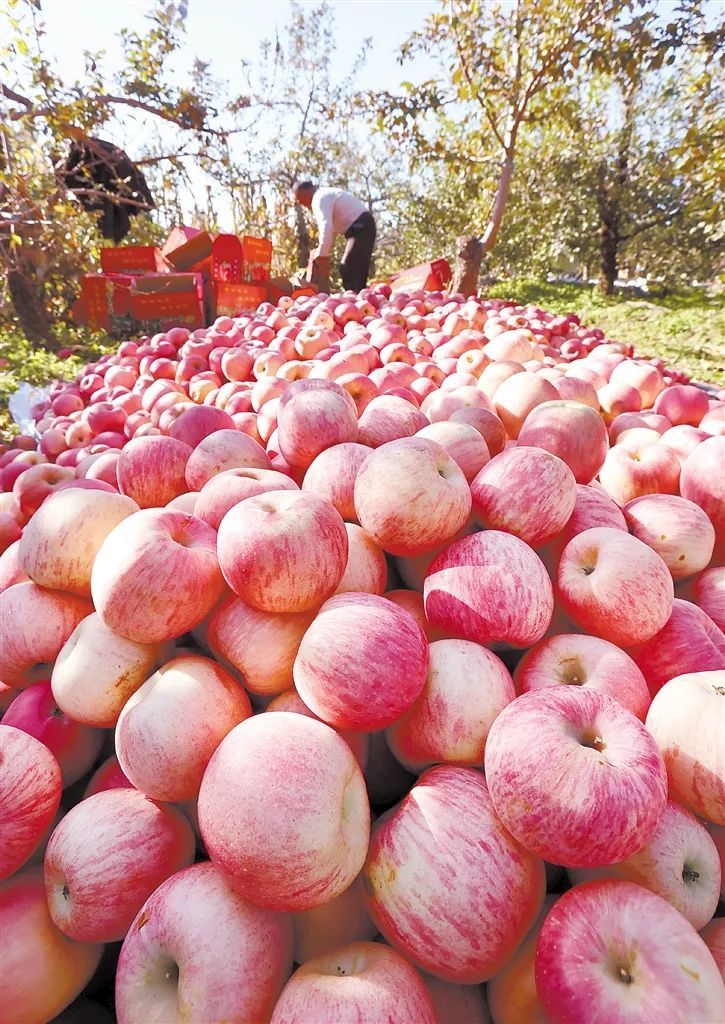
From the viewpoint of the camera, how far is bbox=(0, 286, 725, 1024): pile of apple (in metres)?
0.91

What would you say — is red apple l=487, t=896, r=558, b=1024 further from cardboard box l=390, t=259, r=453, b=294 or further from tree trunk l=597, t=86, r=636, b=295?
tree trunk l=597, t=86, r=636, b=295

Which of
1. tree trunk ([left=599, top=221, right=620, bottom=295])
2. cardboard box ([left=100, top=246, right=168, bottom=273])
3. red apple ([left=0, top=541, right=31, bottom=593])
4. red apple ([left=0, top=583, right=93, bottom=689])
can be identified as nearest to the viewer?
red apple ([left=0, top=583, right=93, bottom=689])

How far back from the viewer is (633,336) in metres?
8.15

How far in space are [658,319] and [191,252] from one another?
7.69m

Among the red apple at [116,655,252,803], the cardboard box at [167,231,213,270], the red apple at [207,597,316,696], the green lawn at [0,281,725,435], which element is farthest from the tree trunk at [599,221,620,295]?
the red apple at [116,655,252,803]

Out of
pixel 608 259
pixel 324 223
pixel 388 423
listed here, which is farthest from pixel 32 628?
pixel 608 259

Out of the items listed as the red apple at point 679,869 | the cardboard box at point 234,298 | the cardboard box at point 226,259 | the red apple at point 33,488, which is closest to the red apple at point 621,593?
the red apple at point 679,869

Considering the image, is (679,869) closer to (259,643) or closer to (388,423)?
(259,643)

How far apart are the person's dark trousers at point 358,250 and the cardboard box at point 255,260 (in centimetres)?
152

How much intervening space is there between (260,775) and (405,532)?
677mm

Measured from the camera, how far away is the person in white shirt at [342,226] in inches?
318

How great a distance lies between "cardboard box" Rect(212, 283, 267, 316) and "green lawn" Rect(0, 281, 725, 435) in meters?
1.86

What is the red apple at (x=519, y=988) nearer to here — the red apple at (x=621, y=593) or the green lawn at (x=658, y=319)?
the red apple at (x=621, y=593)

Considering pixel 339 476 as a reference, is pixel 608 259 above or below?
above
